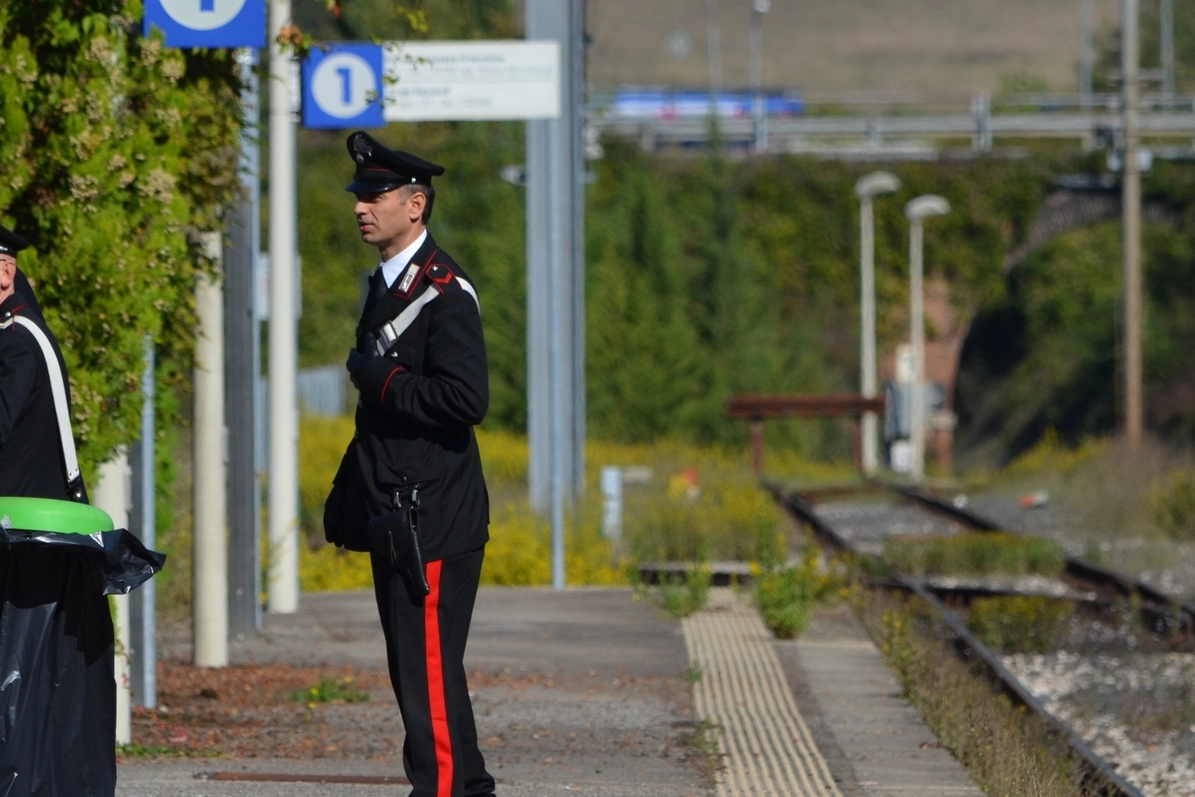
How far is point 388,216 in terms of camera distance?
17.0 ft

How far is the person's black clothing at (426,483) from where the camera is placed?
5.09 meters

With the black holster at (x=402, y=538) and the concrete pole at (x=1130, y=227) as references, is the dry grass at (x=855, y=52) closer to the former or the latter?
the concrete pole at (x=1130, y=227)

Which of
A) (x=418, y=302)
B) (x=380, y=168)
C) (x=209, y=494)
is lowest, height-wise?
(x=209, y=494)

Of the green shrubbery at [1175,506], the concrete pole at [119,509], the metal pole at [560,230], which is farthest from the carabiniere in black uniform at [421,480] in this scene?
the green shrubbery at [1175,506]

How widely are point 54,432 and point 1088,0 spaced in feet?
245

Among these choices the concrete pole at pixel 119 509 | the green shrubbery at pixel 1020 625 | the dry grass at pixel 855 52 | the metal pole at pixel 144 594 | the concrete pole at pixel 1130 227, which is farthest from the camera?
the dry grass at pixel 855 52

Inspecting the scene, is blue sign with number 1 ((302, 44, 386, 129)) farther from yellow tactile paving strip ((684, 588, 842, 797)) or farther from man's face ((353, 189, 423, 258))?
man's face ((353, 189, 423, 258))

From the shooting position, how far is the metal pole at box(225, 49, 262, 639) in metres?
10.3

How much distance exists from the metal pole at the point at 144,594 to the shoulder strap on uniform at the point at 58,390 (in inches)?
96.6

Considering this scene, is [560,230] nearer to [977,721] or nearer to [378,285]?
[977,721]

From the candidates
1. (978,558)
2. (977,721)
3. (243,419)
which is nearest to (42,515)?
(977,721)

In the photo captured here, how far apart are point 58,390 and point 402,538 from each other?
1037mm

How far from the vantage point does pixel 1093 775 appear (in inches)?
286

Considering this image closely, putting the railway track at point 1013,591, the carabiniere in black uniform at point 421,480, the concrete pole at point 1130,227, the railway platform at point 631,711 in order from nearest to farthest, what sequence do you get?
the carabiniere in black uniform at point 421,480
the railway platform at point 631,711
the railway track at point 1013,591
the concrete pole at point 1130,227
